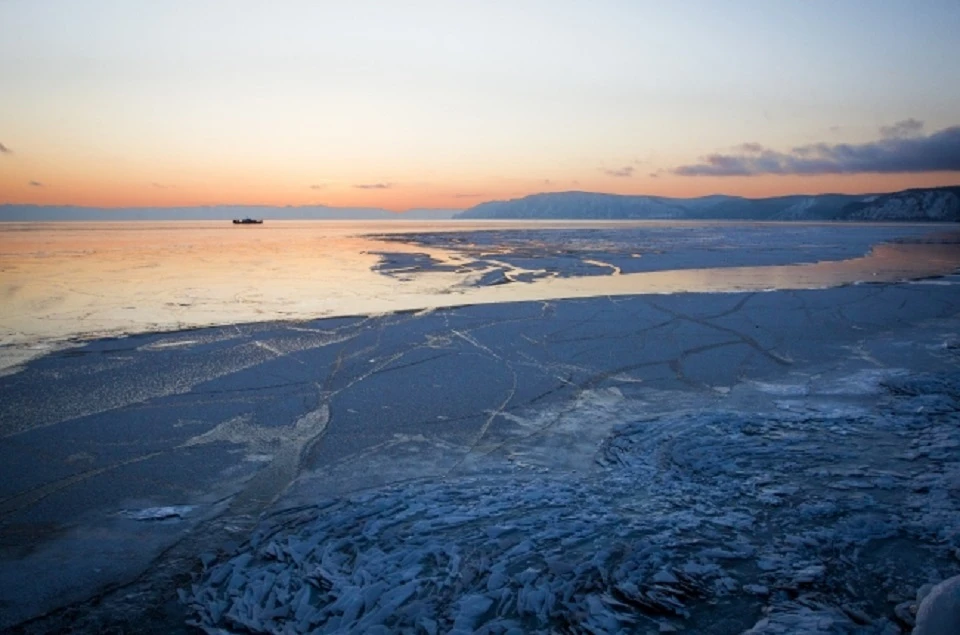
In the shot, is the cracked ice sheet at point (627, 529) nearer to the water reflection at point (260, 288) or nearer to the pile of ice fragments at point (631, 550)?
the pile of ice fragments at point (631, 550)

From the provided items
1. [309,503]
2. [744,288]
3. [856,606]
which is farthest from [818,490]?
[744,288]

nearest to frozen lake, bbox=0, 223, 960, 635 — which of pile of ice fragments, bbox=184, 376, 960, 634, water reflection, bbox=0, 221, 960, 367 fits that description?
pile of ice fragments, bbox=184, 376, 960, 634

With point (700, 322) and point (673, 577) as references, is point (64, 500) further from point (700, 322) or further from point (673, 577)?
point (700, 322)

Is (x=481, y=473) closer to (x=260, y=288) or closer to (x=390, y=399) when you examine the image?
(x=390, y=399)

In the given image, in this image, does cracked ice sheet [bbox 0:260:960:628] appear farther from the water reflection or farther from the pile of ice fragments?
the water reflection

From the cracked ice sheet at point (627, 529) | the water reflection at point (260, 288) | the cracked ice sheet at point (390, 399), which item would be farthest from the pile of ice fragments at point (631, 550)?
the water reflection at point (260, 288)
